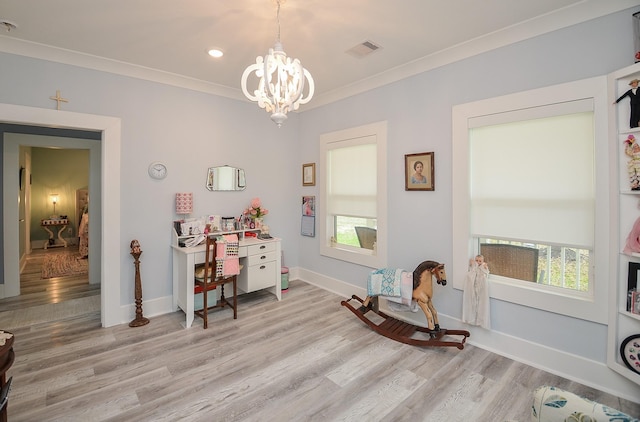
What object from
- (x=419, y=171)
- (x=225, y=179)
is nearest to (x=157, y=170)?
(x=225, y=179)

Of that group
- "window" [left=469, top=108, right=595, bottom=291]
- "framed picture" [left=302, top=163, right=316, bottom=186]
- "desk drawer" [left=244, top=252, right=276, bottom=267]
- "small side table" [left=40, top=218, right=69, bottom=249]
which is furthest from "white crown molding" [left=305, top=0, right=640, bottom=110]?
"small side table" [left=40, top=218, right=69, bottom=249]

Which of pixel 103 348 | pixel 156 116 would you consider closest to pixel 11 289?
pixel 103 348

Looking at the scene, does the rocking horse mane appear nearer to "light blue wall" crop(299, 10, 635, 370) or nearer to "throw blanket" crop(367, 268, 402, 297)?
"throw blanket" crop(367, 268, 402, 297)

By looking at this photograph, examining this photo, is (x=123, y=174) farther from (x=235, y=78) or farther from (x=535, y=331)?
(x=535, y=331)

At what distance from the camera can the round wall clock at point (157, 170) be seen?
332 cm

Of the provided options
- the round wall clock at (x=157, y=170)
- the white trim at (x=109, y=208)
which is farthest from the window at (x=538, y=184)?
A: the white trim at (x=109, y=208)

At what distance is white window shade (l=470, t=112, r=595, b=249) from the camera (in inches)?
86.1

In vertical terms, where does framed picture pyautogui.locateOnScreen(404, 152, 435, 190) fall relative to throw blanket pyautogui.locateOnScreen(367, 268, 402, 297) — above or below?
above

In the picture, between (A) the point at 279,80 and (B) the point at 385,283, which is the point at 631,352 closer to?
(B) the point at 385,283

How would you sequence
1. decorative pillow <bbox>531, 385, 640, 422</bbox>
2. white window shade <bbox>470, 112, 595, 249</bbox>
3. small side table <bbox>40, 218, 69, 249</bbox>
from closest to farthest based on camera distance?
decorative pillow <bbox>531, 385, 640, 422</bbox> → white window shade <bbox>470, 112, 595, 249</bbox> → small side table <bbox>40, 218, 69, 249</bbox>

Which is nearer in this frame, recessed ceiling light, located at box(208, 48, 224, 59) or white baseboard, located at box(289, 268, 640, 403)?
white baseboard, located at box(289, 268, 640, 403)

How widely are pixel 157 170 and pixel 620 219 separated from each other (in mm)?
4108

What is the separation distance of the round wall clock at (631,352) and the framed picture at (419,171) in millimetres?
1739

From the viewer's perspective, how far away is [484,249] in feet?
9.09
